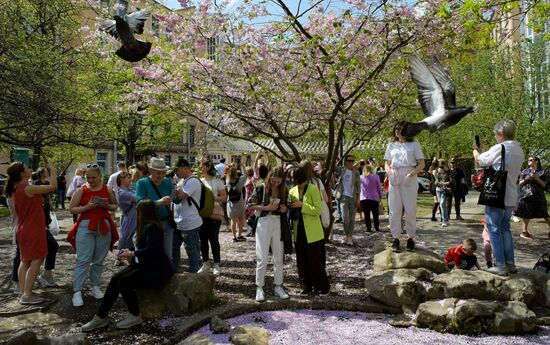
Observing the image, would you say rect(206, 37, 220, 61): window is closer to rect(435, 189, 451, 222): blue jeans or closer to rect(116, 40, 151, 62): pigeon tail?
rect(116, 40, 151, 62): pigeon tail

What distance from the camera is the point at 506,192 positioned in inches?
194

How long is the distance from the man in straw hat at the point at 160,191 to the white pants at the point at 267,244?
4.33ft

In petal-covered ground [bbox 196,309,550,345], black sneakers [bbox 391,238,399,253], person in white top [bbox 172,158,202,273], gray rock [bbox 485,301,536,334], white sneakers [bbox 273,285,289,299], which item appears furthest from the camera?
black sneakers [bbox 391,238,399,253]

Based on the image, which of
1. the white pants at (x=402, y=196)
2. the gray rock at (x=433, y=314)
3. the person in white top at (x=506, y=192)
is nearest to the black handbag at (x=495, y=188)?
the person in white top at (x=506, y=192)

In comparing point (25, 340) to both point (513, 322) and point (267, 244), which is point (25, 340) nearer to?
point (267, 244)

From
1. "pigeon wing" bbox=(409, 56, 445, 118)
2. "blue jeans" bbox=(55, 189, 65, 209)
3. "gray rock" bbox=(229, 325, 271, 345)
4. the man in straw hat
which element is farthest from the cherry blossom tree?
"blue jeans" bbox=(55, 189, 65, 209)

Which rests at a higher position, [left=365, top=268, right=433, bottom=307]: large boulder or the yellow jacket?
the yellow jacket

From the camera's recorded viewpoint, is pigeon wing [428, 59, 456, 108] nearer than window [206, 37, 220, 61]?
Yes

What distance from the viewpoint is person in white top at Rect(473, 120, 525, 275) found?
493 centimetres

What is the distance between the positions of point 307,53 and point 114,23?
12.3ft

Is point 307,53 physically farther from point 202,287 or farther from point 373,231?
point 373,231

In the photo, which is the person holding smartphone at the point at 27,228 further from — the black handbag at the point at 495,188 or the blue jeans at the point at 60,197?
the blue jeans at the point at 60,197

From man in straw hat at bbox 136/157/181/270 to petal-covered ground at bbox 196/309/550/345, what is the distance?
66.9 inches

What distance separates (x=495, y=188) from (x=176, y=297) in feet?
13.1
